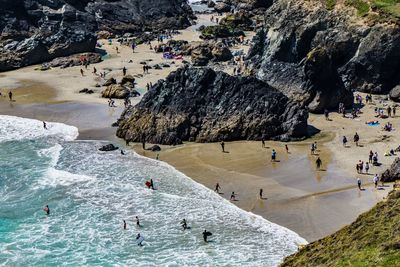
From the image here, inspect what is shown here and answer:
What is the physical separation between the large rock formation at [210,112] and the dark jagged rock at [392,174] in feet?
39.3

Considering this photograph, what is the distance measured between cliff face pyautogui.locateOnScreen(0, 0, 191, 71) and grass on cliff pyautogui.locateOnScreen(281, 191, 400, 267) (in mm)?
72454

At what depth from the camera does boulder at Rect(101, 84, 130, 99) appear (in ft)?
221

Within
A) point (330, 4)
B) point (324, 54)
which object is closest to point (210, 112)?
point (324, 54)

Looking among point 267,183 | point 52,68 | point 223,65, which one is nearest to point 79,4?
point 52,68

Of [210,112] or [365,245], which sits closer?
[365,245]

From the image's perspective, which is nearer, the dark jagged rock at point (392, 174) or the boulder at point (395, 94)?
the dark jagged rock at point (392, 174)

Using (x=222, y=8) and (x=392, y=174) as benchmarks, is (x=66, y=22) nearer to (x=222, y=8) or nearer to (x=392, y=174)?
(x=222, y=8)

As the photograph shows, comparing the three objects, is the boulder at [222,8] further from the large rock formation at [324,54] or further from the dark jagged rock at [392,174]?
the dark jagged rock at [392,174]

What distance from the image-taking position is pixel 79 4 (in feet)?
364

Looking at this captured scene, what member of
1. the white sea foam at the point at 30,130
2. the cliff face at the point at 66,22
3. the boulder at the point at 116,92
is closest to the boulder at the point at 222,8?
the cliff face at the point at 66,22

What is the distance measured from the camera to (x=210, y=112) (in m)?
54.6

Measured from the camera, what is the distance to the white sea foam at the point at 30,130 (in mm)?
56156

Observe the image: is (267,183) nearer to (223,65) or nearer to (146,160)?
(146,160)

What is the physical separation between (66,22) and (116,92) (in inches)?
1523
